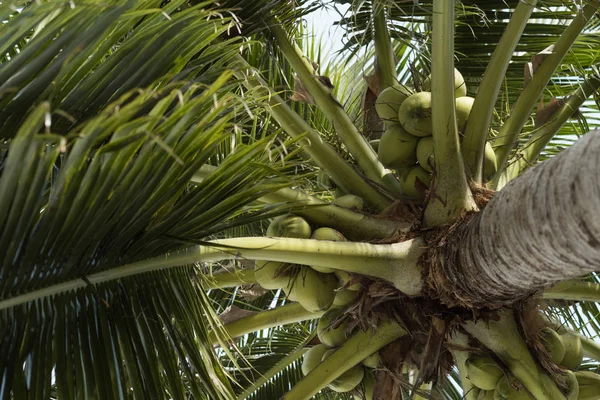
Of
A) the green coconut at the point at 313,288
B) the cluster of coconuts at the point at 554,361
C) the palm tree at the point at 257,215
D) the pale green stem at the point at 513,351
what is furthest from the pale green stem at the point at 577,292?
the green coconut at the point at 313,288

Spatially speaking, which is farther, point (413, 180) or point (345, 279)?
point (413, 180)

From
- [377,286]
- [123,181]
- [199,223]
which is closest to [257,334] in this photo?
[377,286]

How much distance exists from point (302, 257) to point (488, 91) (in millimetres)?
764

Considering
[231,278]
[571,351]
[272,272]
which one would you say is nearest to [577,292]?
[571,351]

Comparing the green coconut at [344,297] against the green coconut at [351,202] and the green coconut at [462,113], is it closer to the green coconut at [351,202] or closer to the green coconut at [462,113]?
the green coconut at [351,202]

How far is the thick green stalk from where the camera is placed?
204cm

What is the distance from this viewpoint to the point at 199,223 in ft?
5.65

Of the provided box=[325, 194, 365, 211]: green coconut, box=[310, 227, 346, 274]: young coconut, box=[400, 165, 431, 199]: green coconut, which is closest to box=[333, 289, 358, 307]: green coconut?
box=[310, 227, 346, 274]: young coconut

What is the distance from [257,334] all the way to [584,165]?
2743 mm

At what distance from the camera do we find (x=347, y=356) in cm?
234

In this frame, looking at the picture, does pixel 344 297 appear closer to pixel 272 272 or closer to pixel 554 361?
pixel 272 272

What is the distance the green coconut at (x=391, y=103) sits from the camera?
2.49 meters

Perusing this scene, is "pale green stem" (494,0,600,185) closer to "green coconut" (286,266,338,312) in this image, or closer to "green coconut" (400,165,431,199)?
"green coconut" (400,165,431,199)

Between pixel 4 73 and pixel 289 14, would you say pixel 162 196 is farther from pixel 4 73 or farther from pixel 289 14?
pixel 289 14
